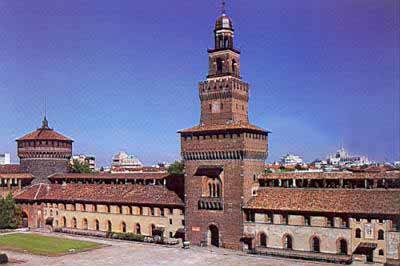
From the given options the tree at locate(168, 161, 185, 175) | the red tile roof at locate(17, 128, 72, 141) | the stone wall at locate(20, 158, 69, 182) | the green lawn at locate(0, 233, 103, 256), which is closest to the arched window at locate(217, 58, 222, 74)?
the green lawn at locate(0, 233, 103, 256)

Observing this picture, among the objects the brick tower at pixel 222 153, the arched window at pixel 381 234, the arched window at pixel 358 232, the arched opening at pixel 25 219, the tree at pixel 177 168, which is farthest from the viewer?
the tree at pixel 177 168

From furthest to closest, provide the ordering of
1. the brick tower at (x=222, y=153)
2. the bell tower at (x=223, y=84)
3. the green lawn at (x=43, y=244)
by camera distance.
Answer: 1. the bell tower at (x=223, y=84)
2. the brick tower at (x=222, y=153)
3. the green lawn at (x=43, y=244)

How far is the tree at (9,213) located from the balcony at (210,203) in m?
31.3

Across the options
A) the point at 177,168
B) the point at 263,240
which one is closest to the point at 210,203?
the point at 263,240

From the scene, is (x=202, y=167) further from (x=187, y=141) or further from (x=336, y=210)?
(x=336, y=210)

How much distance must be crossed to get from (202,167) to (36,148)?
34.9 m

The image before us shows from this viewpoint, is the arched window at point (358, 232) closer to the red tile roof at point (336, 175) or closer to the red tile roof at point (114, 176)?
the red tile roof at point (336, 175)

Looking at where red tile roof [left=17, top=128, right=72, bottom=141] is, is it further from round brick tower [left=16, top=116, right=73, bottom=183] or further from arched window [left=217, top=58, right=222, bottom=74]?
arched window [left=217, top=58, right=222, bottom=74]

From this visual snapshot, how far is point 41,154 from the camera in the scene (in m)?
81.0

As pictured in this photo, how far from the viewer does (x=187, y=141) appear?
6162cm

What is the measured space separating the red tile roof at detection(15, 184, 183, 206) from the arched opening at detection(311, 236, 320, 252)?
17.7 metres

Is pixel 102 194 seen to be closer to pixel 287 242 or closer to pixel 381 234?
pixel 287 242

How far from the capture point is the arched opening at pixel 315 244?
2051 inches

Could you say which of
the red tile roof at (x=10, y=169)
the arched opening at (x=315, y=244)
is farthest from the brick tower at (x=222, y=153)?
the red tile roof at (x=10, y=169)
